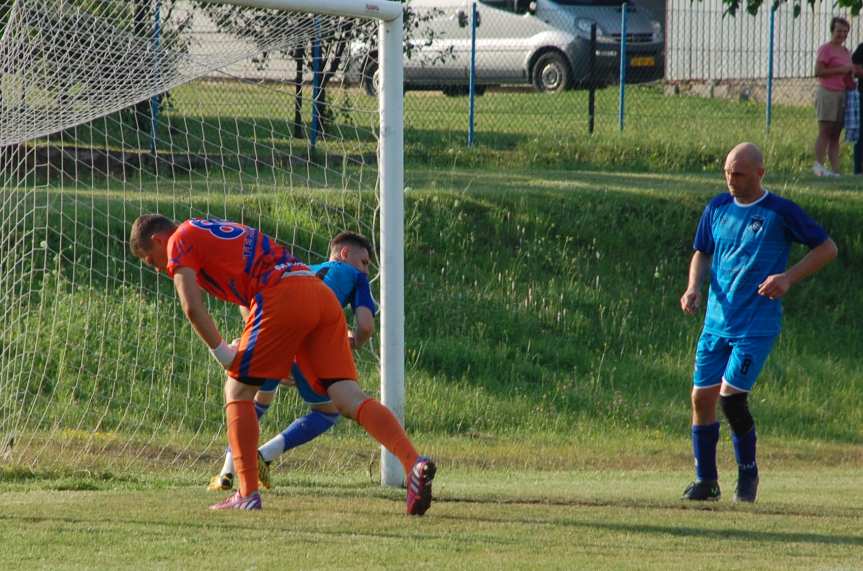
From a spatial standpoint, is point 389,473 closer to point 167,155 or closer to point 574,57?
point 167,155

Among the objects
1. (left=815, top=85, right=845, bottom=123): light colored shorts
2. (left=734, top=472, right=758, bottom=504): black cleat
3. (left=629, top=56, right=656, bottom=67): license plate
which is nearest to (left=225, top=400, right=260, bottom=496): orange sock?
(left=734, top=472, right=758, bottom=504): black cleat

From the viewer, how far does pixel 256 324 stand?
6.29m

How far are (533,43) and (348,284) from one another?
1553 centimetres

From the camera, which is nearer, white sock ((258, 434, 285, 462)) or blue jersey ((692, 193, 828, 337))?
blue jersey ((692, 193, 828, 337))

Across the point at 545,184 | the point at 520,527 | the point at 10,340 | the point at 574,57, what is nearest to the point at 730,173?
the point at 520,527

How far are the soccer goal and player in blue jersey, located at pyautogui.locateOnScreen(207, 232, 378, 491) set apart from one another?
257 mm

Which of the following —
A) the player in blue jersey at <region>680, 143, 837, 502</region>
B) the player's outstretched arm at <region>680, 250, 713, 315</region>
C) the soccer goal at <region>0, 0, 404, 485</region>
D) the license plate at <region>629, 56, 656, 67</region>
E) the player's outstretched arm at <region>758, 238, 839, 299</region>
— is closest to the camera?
the player's outstretched arm at <region>758, 238, 839, 299</region>

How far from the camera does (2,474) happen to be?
8383 millimetres

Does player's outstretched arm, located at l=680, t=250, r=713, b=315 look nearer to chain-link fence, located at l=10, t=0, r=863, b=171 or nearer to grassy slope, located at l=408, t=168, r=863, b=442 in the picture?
grassy slope, located at l=408, t=168, r=863, b=442

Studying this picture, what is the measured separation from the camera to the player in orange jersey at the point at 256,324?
6.26 m

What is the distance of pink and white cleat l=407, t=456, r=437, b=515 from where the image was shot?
20.5ft

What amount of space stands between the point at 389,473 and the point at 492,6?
15.7 meters

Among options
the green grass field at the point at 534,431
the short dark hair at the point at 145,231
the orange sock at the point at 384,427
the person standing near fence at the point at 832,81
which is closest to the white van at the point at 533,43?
the green grass field at the point at 534,431

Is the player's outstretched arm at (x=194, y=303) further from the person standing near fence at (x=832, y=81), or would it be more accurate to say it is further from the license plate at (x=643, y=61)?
the license plate at (x=643, y=61)
